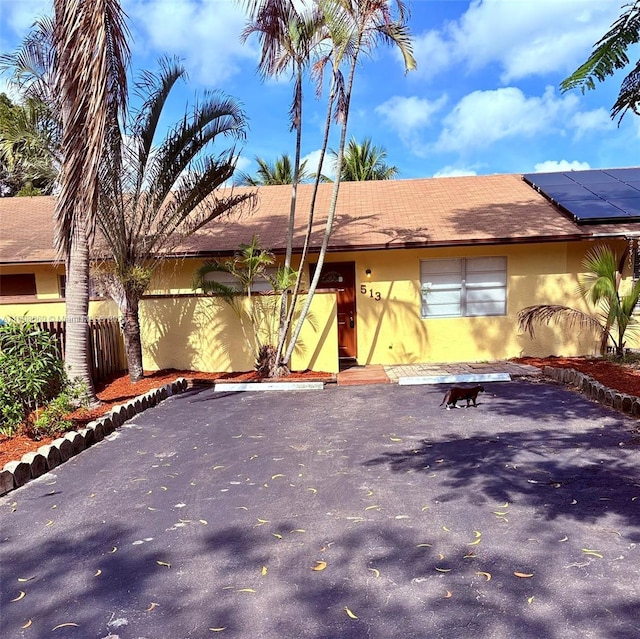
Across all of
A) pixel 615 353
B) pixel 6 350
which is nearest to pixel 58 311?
pixel 6 350

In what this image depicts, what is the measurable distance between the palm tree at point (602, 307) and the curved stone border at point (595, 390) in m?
1.10

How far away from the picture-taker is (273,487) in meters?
4.52

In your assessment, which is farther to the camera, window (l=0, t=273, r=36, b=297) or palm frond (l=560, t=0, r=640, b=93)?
window (l=0, t=273, r=36, b=297)

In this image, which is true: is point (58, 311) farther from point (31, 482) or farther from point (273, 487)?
point (273, 487)

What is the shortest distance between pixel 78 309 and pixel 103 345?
295cm

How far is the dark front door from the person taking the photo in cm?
1176

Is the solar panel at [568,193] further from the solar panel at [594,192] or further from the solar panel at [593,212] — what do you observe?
the solar panel at [593,212]

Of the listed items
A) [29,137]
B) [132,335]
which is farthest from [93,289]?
[29,137]

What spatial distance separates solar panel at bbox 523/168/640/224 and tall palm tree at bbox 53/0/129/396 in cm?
964

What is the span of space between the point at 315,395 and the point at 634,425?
4714 mm

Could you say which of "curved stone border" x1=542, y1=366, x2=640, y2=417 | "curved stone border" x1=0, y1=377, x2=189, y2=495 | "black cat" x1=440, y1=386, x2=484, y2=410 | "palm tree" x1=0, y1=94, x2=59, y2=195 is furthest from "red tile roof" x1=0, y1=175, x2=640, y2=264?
"curved stone border" x1=0, y1=377, x2=189, y2=495

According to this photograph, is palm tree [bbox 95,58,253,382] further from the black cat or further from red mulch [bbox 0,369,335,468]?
the black cat

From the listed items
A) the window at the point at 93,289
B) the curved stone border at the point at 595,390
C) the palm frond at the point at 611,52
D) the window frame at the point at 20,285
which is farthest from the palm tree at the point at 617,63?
the window frame at the point at 20,285

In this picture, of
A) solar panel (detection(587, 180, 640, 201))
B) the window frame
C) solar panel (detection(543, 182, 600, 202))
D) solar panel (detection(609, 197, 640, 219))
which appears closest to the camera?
solar panel (detection(609, 197, 640, 219))
